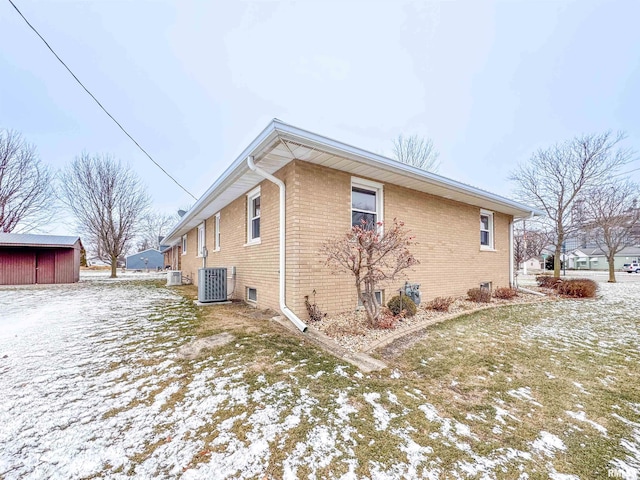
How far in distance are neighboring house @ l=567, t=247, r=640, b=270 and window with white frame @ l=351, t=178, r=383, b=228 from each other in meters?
52.1

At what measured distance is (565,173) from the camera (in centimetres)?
1436

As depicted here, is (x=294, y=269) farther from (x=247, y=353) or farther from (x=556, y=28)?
(x=556, y=28)

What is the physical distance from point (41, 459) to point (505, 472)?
2906mm

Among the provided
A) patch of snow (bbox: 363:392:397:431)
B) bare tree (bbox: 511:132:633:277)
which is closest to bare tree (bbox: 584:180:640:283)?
bare tree (bbox: 511:132:633:277)

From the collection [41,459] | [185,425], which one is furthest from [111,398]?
[185,425]

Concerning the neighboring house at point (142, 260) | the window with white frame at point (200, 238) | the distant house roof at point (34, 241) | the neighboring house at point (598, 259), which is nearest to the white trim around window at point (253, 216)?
the window with white frame at point (200, 238)

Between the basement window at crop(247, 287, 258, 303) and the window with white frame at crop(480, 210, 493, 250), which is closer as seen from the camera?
the basement window at crop(247, 287, 258, 303)

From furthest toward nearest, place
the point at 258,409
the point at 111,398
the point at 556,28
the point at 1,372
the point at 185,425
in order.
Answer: the point at 556,28
the point at 1,372
the point at 111,398
the point at 258,409
the point at 185,425

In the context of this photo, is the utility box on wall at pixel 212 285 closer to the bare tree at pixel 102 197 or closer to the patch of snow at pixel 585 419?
the patch of snow at pixel 585 419

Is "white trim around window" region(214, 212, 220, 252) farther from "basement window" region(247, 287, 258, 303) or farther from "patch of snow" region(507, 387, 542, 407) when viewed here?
"patch of snow" region(507, 387, 542, 407)

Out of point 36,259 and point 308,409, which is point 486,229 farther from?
Result: point 36,259

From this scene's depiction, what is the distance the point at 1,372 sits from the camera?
3.03m

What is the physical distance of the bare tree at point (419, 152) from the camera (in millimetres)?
18188

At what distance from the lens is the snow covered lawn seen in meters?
1.78
